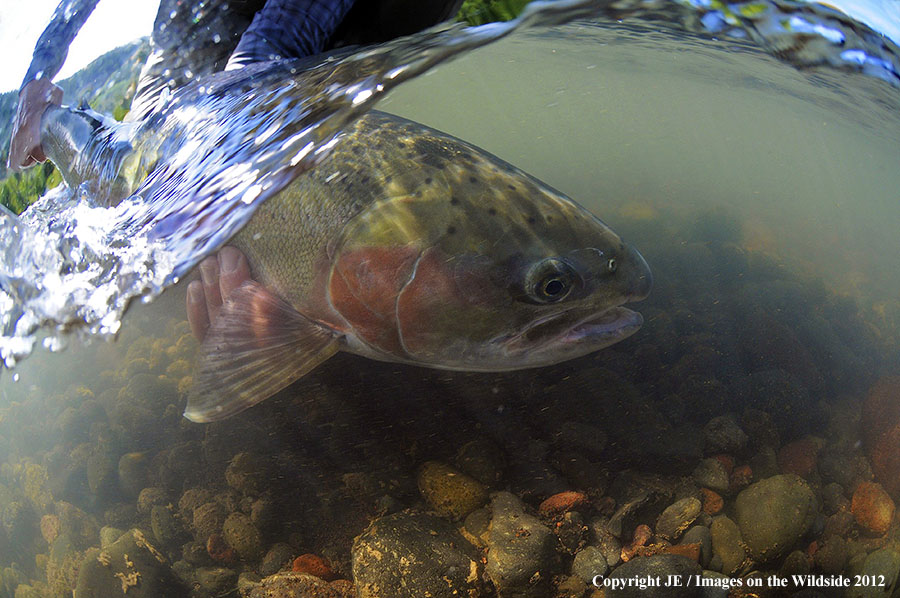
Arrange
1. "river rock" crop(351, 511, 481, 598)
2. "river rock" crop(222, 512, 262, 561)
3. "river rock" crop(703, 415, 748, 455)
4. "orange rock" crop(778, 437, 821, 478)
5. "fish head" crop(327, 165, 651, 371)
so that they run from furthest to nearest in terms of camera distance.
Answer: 1. "orange rock" crop(778, 437, 821, 478)
2. "river rock" crop(703, 415, 748, 455)
3. "river rock" crop(222, 512, 262, 561)
4. "fish head" crop(327, 165, 651, 371)
5. "river rock" crop(351, 511, 481, 598)

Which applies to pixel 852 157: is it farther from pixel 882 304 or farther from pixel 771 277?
pixel 771 277

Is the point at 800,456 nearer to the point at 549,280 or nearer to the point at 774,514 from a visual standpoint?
the point at 774,514

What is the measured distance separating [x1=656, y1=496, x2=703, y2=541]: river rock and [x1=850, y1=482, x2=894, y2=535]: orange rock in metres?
1.16

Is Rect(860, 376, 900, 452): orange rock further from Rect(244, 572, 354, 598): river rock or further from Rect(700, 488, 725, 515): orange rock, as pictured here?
Rect(244, 572, 354, 598): river rock

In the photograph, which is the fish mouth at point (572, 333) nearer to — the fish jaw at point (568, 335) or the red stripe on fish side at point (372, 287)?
the fish jaw at point (568, 335)

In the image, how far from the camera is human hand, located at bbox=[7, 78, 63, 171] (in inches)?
119

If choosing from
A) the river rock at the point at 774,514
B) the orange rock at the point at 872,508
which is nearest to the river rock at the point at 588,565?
the river rock at the point at 774,514

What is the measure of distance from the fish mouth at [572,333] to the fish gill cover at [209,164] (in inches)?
47.1

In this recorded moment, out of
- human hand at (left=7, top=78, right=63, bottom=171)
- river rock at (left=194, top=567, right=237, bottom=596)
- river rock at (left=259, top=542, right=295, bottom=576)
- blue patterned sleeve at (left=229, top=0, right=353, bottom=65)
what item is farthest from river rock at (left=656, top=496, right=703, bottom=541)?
human hand at (left=7, top=78, right=63, bottom=171)

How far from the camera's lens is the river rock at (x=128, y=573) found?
2.45 m

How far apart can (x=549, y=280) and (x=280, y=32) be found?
2225mm

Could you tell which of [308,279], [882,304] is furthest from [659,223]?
[308,279]

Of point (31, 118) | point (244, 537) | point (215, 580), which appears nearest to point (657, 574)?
point (244, 537)

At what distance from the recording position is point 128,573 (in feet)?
8.09
